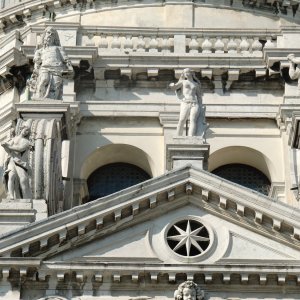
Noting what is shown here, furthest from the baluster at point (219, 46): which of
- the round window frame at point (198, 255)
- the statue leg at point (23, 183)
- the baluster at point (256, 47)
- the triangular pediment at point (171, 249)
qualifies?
the statue leg at point (23, 183)

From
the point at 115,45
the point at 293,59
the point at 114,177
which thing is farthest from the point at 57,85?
the point at 293,59

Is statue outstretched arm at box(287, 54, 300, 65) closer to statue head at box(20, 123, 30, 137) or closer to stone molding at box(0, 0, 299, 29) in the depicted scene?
stone molding at box(0, 0, 299, 29)

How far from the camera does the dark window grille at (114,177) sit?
39.5 meters

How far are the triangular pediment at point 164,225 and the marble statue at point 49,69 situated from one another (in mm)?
4989

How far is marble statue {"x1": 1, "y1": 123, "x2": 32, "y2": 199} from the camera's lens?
3150 cm

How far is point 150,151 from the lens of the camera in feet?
128

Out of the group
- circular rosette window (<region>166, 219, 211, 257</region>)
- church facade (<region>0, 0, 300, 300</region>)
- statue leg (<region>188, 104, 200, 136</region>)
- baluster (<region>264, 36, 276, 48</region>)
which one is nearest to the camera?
church facade (<region>0, 0, 300, 300</region>)

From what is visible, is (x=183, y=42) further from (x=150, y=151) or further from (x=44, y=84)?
(x=44, y=84)

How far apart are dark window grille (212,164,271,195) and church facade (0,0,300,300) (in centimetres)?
4

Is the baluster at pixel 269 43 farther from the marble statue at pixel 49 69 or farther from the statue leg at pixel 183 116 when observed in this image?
the statue leg at pixel 183 116

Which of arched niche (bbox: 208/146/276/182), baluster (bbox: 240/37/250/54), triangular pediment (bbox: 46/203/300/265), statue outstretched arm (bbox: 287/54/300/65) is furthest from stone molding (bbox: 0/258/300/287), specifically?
baluster (bbox: 240/37/250/54)

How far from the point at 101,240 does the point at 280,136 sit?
31.0 feet

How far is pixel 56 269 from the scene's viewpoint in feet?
98.8

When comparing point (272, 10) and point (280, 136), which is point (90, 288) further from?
point (272, 10)
